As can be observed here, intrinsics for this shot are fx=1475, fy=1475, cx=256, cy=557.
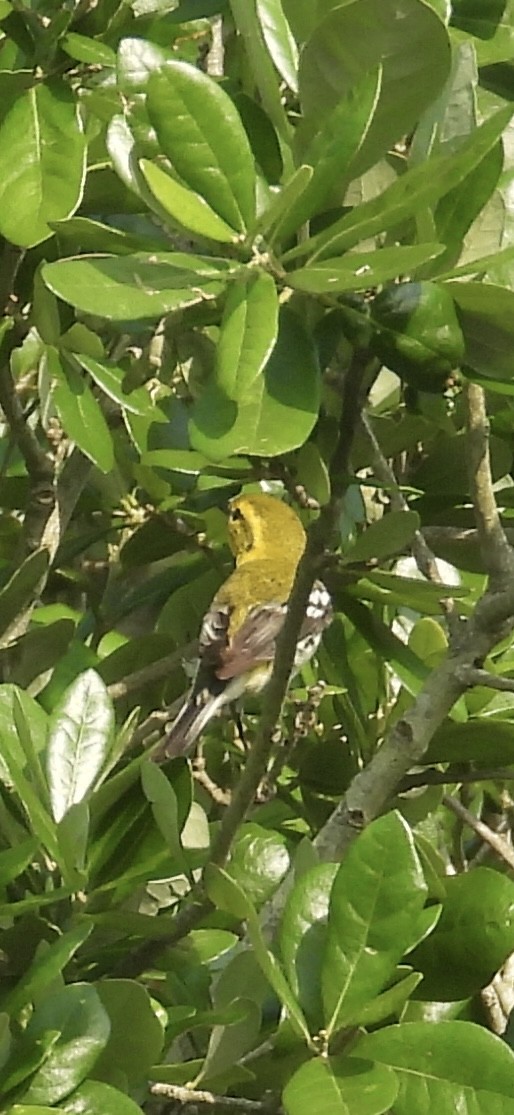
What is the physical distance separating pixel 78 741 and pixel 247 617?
131cm

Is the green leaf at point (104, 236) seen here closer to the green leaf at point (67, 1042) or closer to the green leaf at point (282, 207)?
the green leaf at point (282, 207)

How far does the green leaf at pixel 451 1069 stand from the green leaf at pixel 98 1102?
171 millimetres

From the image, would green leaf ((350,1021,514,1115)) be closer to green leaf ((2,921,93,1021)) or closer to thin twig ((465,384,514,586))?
green leaf ((2,921,93,1021))

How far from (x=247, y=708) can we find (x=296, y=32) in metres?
1.53

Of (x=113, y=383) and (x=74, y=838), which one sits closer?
(x=74, y=838)

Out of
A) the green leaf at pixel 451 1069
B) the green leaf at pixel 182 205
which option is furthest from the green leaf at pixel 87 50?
the green leaf at pixel 451 1069

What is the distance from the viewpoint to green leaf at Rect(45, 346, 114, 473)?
4.16 ft

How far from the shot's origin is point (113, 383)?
1.28m

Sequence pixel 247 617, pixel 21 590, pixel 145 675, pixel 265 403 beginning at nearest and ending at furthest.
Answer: pixel 265 403
pixel 21 590
pixel 145 675
pixel 247 617

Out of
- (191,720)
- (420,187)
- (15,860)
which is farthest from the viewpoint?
(191,720)

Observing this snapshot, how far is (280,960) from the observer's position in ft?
3.51

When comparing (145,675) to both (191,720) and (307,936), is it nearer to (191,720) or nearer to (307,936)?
(191,720)

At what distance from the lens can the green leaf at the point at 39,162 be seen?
3.83 feet

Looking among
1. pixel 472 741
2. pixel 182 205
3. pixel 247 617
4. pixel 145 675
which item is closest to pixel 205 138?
pixel 182 205
